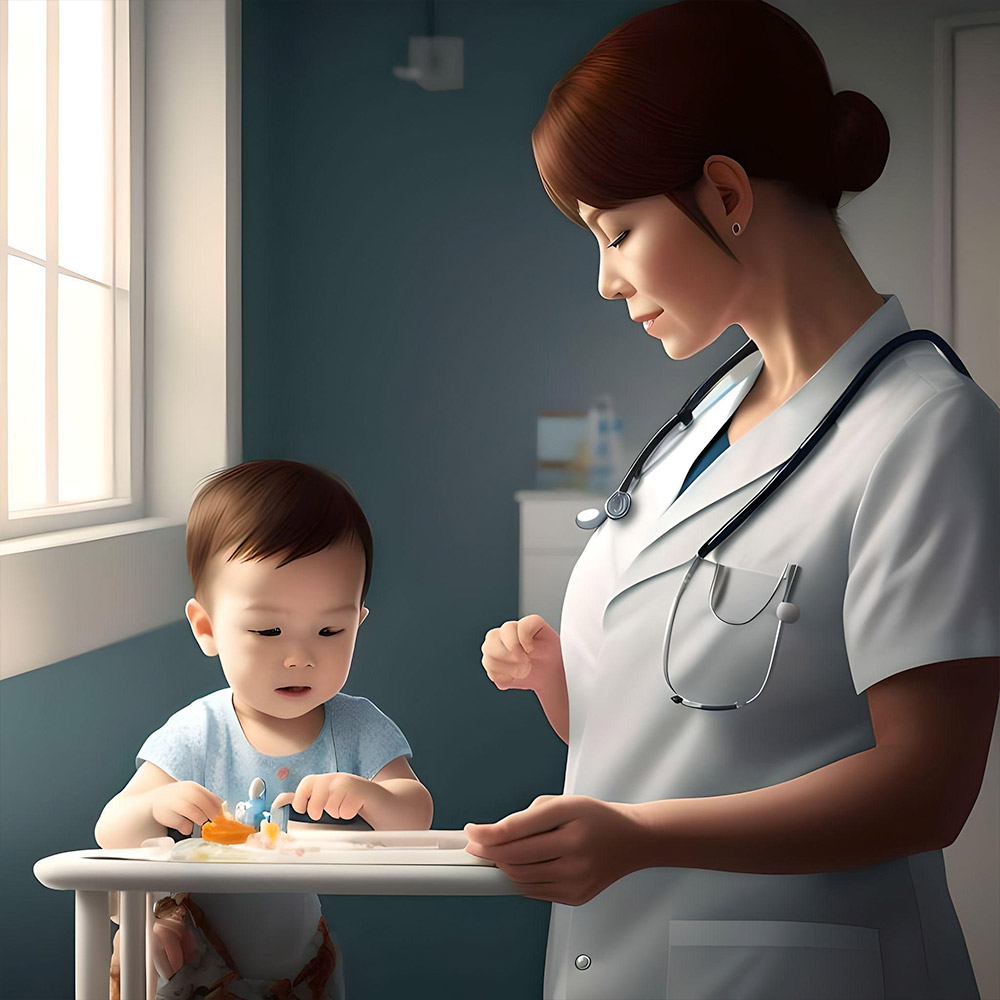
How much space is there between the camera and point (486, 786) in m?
2.15

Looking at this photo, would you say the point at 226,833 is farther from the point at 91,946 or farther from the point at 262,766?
the point at 262,766

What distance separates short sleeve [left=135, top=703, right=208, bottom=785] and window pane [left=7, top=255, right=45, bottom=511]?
0.50 m

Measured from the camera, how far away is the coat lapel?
852mm

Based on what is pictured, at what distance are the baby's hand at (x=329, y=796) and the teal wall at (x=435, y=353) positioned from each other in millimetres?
1152

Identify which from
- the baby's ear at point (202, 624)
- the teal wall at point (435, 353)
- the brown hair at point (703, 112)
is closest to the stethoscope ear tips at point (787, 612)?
the brown hair at point (703, 112)

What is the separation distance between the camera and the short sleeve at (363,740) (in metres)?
1.13

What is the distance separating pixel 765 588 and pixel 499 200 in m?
1.49

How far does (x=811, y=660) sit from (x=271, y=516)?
0.57m

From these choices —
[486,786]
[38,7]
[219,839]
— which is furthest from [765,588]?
[486,786]

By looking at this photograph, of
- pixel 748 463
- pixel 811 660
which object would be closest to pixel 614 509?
pixel 748 463

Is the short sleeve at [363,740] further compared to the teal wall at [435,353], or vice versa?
the teal wall at [435,353]

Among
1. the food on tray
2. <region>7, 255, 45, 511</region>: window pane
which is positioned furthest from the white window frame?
the food on tray

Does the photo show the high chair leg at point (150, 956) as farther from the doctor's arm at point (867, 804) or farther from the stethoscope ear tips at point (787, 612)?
the stethoscope ear tips at point (787, 612)

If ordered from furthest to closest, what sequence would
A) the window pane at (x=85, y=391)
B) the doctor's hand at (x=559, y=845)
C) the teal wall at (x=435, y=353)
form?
the teal wall at (x=435, y=353) → the window pane at (x=85, y=391) → the doctor's hand at (x=559, y=845)
